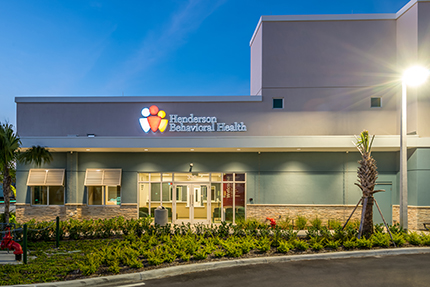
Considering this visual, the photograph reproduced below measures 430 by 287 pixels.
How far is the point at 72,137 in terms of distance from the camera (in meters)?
16.4

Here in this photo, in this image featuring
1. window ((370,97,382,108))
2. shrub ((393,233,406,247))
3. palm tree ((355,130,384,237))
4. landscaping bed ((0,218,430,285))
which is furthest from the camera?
window ((370,97,382,108))

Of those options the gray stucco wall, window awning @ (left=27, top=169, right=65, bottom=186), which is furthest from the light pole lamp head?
window awning @ (left=27, top=169, right=65, bottom=186)

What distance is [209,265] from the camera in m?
9.31

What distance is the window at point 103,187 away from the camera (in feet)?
58.0

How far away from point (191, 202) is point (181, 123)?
4.47 metres

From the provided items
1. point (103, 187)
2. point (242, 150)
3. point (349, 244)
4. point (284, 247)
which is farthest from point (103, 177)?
point (349, 244)

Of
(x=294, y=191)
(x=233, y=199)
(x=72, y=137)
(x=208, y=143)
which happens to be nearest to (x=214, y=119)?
(x=208, y=143)

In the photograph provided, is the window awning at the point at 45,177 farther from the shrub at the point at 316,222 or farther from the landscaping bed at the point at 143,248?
the shrub at the point at 316,222

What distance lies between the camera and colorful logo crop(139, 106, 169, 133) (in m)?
17.5

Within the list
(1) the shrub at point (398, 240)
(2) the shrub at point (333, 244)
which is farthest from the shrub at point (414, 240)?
(2) the shrub at point (333, 244)

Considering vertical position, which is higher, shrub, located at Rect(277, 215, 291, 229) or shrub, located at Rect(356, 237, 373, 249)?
shrub, located at Rect(356, 237, 373, 249)

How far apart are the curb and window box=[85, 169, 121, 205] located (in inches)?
386

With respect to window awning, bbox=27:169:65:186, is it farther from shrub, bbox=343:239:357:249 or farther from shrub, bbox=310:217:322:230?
shrub, bbox=343:239:357:249

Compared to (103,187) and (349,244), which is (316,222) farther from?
(103,187)
